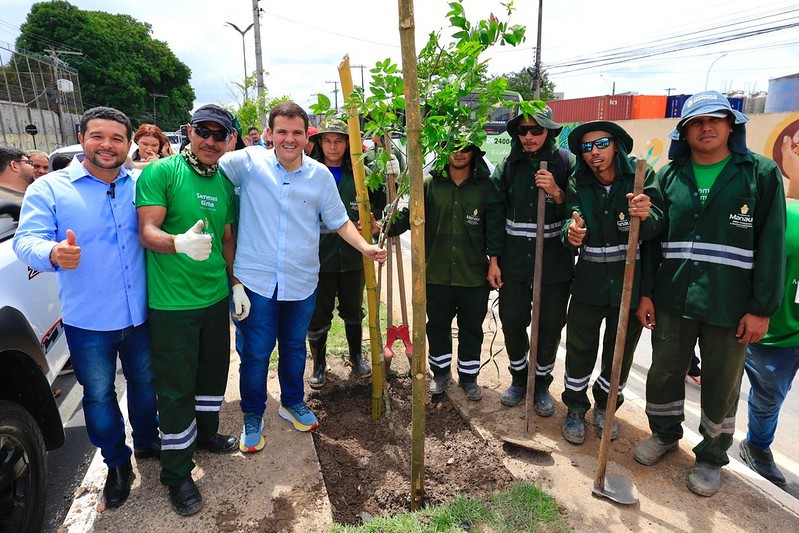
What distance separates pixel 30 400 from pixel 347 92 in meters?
2.38

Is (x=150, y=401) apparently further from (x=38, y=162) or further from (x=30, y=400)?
(x=38, y=162)

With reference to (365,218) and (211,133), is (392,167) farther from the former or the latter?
(211,133)

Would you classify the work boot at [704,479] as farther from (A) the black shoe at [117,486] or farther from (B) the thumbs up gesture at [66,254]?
(B) the thumbs up gesture at [66,254]

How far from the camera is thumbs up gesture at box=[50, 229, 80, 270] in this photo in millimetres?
2109

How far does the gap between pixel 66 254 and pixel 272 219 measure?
3.59ft

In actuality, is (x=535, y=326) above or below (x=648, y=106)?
below

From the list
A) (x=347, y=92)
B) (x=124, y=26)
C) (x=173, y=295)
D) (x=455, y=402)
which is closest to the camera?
(x=173, y=295)

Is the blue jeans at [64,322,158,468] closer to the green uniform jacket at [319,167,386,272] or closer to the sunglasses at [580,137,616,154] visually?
the green uniform jacket at [319,167,386,272]

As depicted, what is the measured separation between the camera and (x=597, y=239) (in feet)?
10.6

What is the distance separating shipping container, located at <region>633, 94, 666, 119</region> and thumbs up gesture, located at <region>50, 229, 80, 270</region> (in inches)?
1131

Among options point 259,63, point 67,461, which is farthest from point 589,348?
point 259,63

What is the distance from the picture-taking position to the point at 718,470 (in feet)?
9.70

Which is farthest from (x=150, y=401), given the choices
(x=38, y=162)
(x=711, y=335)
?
(x=38, y=162)

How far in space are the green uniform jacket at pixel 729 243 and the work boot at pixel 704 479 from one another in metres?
0.91
